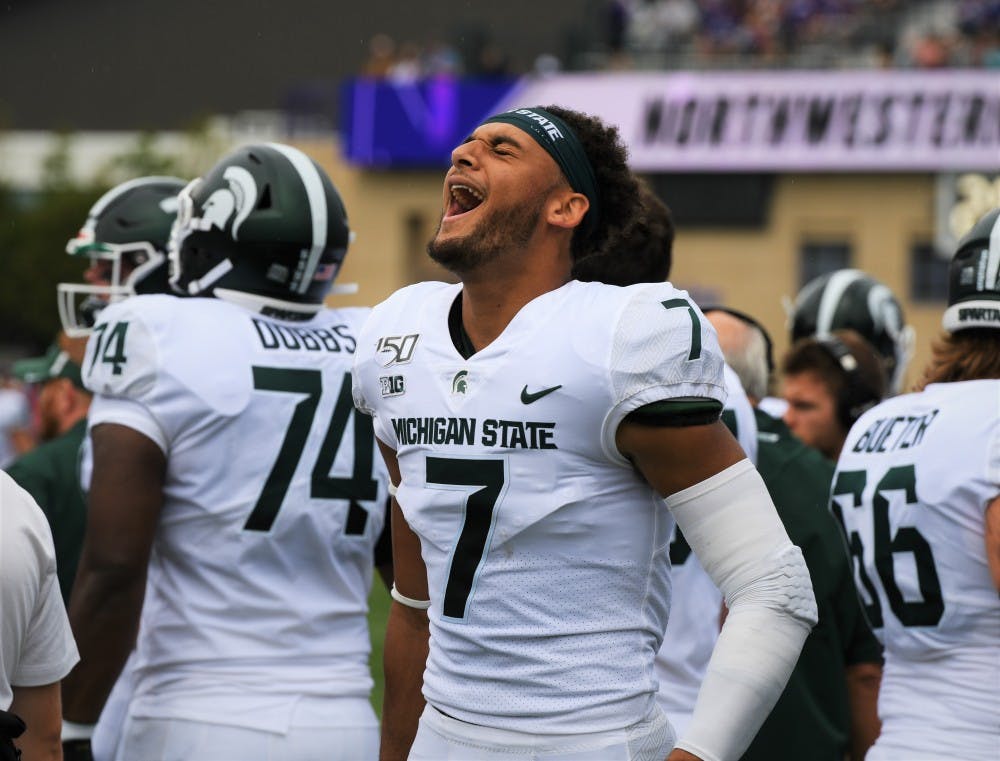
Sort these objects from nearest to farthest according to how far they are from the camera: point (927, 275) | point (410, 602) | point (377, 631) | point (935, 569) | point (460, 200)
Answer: point (460, 200) → point (410, 602) → point (935, 569) → point (377, 631) → point (927, 275)

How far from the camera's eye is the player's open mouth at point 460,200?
9.79 feet

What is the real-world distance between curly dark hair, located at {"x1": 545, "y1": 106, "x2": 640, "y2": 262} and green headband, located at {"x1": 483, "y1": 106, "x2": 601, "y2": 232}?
0.09ft

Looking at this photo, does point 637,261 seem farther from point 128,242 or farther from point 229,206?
point 128,242

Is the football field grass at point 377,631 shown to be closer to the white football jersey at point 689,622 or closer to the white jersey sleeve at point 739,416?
the white football jersey at point 689,622

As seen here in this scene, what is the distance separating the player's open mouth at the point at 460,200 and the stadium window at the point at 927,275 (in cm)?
2620

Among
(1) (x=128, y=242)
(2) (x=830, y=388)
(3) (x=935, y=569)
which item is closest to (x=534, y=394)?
(3) (x=935, y=569)

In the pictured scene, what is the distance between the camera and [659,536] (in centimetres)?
282

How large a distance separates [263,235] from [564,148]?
3.46 feet

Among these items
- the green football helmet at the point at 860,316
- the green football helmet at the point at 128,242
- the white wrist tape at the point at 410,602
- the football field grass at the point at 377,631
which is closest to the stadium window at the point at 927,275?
the football field grass at the point at 377,631

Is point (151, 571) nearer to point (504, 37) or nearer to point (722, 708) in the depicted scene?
point (722, 708)

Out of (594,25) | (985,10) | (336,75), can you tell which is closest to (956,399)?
(985,10)

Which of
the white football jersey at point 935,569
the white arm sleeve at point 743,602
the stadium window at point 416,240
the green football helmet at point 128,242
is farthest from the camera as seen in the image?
the stadium window at point 416,240

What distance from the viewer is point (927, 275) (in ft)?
92.7

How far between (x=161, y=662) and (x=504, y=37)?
27.8 metres
